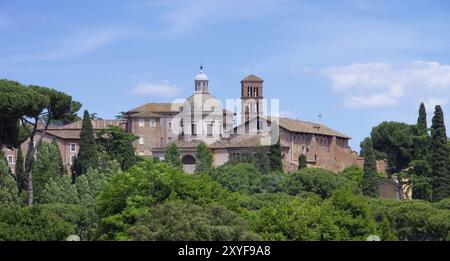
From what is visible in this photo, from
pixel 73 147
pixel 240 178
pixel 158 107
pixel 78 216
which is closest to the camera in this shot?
pixel 78 216

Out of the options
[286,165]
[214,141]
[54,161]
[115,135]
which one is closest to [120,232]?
[54,161]

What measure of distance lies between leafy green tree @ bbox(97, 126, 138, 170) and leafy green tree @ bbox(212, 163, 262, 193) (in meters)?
4.80

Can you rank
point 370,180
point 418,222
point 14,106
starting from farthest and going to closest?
point 370,180 → point 14,106 → point 418,222

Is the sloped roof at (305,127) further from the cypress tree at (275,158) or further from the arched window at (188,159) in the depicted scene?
the cypress tree at (275,158)

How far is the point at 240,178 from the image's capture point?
66000 mm

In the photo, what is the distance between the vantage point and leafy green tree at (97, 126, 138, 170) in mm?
68562

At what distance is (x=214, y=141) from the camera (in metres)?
87.2

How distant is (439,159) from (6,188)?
21.4 meters

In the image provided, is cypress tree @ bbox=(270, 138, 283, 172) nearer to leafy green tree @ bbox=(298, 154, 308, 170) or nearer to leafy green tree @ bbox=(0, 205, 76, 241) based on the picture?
leafy green tree @ bbox=(298, 154, 308, 170)

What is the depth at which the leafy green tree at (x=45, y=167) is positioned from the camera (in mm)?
55266

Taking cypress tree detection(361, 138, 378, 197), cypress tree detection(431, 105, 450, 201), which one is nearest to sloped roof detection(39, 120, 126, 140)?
cypress tree detection(361, 138, 378, 197)

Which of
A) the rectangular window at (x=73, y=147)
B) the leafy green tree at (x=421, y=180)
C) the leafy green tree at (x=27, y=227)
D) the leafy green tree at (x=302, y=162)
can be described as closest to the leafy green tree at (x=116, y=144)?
the rectangular window at (x=73, y=147)

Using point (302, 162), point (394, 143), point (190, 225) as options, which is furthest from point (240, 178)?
point (190, 225)

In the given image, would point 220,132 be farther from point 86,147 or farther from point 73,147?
point 86,147
